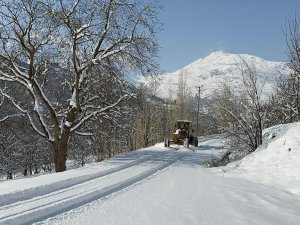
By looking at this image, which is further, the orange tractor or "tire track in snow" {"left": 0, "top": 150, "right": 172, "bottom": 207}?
the orange tractor

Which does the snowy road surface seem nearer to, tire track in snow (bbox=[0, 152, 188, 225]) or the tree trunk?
tire track in snow (bbox=[0, 152, 188, 225])

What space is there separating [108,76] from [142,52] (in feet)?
7.76

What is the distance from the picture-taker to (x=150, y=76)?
21.7 meters

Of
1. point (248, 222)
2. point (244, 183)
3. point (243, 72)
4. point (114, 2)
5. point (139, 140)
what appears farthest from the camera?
point (139, 140)

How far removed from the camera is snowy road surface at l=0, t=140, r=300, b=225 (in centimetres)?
693

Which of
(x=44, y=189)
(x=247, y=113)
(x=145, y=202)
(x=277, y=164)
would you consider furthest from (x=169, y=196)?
(x=247, y=113)

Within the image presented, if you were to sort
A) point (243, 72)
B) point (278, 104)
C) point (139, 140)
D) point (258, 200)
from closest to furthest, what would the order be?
1. point (258, 200)
2. point (243, 72)
3. point (278, 104)
4. point (139, 140)

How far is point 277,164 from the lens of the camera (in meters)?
12.9

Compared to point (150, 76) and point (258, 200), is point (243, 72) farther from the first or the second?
point (258, 200)

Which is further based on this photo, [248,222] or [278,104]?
[278,104]

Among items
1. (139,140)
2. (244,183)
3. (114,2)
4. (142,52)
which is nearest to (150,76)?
(142,52)

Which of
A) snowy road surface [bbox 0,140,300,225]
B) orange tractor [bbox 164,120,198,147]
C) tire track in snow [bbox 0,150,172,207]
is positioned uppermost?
orange tractor [bbox 164,120,198,147]

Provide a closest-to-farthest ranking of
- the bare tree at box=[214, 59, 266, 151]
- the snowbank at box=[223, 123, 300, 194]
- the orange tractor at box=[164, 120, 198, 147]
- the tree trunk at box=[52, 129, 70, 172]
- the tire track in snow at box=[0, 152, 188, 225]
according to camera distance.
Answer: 1. the tire track in snow at box=[0, 152, 188, 225]
2. the snowbank at box=[223, 123, 300, 194]
3. the bare tree at box=[214, 59, 266, 151]
4. the tree trunk at box=[52, 129, 70, 172]
5. the orange tractor at box=[164, 120, 198, 147]

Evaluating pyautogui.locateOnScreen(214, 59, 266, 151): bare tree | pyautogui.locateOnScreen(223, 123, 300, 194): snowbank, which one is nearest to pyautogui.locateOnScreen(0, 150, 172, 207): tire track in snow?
pyautogui.locateOnScreen(223, 123, 300, 194): snowbank
